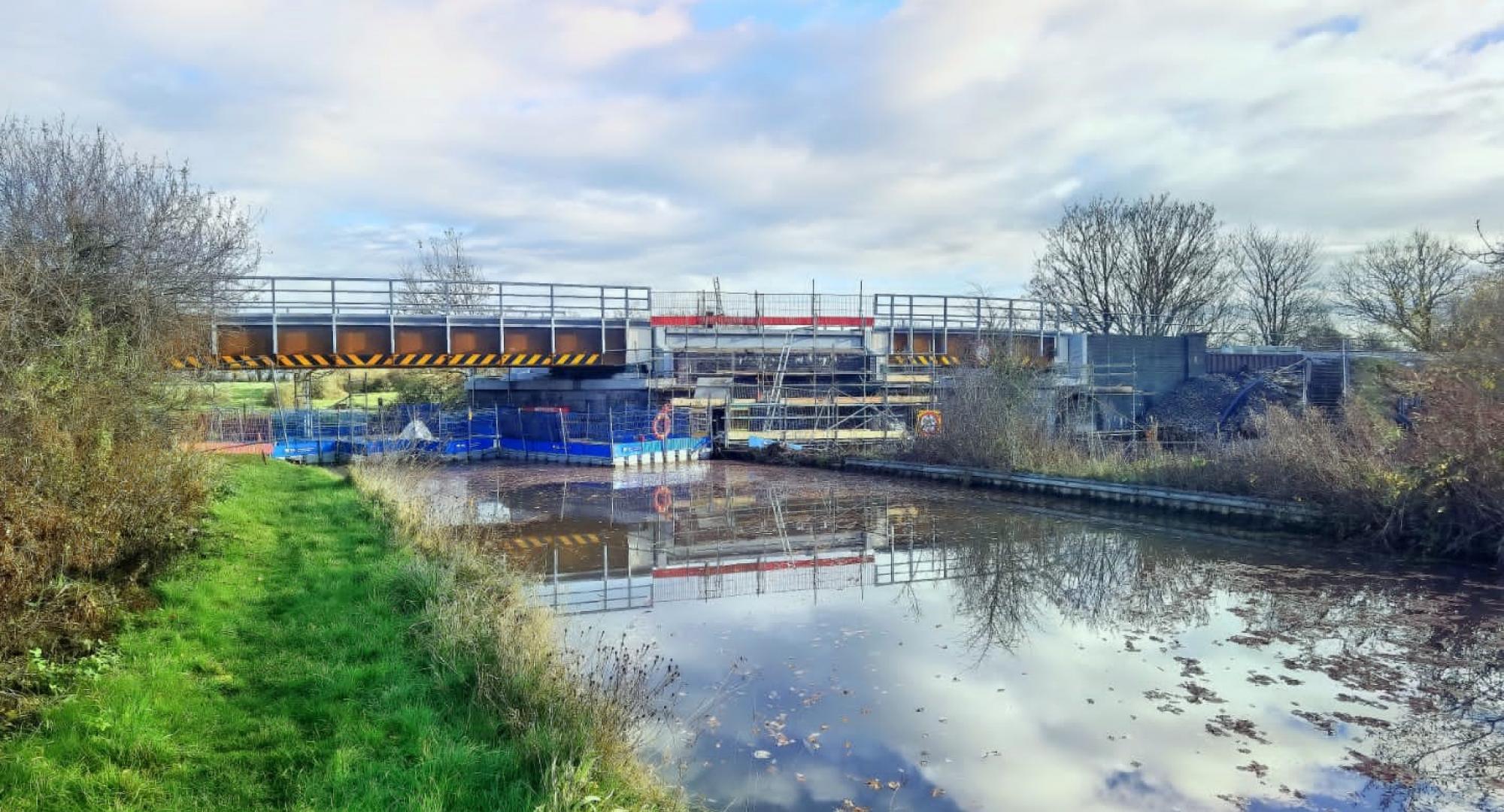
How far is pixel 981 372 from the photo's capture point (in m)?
21.8

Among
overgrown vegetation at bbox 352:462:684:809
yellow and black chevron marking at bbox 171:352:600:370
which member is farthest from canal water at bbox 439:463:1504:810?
yellow and black chevron marking at bbox 171:352:600:370

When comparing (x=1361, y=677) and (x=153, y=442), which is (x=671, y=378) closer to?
(x=153, y=442)

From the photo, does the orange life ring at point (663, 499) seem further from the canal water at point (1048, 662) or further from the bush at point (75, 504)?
the bush at point (75, 504)

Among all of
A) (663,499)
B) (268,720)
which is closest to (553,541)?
(663,499)

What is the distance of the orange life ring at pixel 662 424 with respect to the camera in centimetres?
2786

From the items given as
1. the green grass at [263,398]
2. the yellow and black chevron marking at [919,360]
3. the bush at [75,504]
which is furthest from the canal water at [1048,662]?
the green grass at [263,398]

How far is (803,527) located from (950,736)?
9032 mm

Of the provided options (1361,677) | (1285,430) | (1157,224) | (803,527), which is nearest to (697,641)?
(1361,677)

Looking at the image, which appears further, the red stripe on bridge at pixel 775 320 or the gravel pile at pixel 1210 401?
the red stripe on bridge at pixel 775 320

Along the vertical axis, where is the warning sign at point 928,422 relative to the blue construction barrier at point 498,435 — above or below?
above

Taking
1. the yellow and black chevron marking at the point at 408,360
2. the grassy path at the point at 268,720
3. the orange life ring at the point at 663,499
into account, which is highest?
the yellow and black chevron marking at the point at 408,360

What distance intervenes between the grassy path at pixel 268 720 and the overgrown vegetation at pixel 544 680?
0.50 feet

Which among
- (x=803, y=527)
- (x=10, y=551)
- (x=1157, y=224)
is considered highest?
(x=1157, y=224)

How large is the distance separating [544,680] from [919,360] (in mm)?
25627
